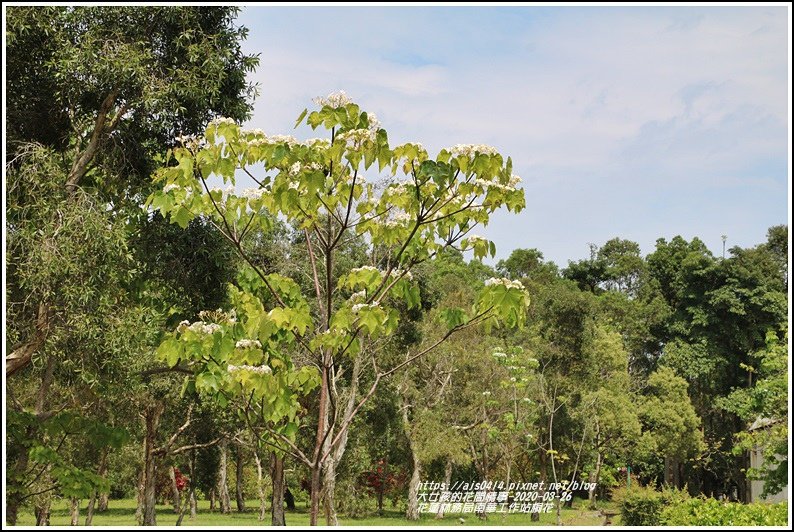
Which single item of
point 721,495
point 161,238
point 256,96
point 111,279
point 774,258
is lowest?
point 721,495

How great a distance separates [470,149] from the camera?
441 cm

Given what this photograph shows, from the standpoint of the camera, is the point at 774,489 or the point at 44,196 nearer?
the point at 44,196

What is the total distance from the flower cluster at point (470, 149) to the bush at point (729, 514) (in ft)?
26.2

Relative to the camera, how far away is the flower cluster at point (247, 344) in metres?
4.25

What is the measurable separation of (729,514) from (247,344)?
956 centimetres

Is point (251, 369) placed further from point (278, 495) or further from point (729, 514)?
point (278, 495)

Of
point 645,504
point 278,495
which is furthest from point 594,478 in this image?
point 278,495

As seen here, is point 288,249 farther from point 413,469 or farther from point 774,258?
point 774,258

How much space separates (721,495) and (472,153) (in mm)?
28626

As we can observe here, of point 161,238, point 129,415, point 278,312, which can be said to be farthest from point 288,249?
point 278,312

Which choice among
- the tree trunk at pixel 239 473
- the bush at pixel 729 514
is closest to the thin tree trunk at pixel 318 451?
the bush at pixel 729 514

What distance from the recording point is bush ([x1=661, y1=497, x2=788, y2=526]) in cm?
1056

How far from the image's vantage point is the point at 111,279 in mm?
7461

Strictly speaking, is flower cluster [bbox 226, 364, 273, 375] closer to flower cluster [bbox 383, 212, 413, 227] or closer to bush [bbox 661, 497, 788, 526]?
flower cluster [bbox 383, 212, 413, 227]
